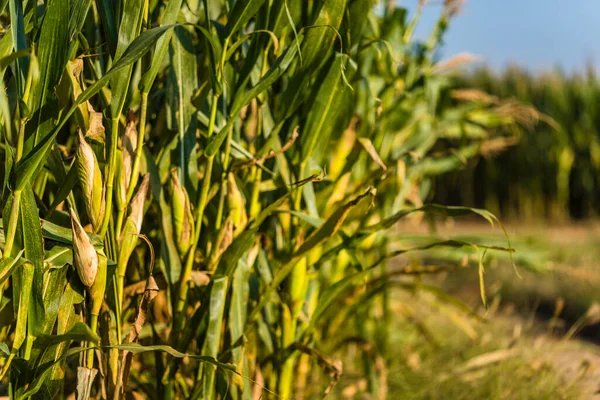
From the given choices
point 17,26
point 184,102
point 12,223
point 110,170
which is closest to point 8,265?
point 12,223

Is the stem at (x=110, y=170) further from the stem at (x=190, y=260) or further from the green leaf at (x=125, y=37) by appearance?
the stem at (x=190, y=260)

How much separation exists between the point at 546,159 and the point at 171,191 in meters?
7.15

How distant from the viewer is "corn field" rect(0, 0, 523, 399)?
920 mm

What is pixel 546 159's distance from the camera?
7.62 metres

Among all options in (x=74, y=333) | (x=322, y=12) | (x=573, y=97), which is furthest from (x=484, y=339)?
(x=573, y=97)

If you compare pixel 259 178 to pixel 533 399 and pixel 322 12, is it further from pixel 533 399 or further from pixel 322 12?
pixel 533 399

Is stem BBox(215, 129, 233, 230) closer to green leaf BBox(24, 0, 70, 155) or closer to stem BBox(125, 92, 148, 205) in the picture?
stem BBox(125, 92, 148, 205)

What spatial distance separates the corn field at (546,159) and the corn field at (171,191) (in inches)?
238

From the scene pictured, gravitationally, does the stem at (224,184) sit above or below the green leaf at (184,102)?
below

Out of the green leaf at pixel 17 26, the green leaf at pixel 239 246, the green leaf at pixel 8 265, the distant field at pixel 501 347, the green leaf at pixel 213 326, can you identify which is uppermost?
the green leaf at pixel 17 26

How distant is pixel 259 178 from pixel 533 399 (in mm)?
1101

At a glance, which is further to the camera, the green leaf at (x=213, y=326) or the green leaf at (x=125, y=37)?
the green leaf at (x=213, y=326)

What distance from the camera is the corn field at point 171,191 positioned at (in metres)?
0.92

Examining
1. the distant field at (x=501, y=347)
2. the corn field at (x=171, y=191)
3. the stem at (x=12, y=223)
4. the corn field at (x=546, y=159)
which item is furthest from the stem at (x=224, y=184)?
the corn field at (x=546, y=159)
